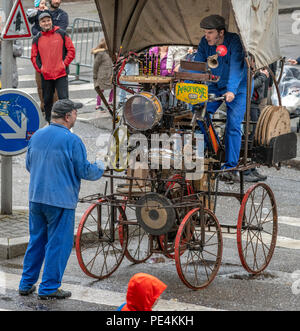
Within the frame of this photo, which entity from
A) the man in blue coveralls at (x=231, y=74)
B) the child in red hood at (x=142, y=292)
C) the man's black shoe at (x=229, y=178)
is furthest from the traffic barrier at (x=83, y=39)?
the child in red hood at (x=142, y=292)

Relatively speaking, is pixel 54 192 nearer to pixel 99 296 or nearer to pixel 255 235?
pixel 99 296

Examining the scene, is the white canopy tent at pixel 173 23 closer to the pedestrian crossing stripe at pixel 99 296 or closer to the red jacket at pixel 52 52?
the pedestrian crossing stripe at pixel 99 296

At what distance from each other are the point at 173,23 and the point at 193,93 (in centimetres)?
228

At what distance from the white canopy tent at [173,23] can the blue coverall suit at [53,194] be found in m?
2.22

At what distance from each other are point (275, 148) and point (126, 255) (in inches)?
75.9

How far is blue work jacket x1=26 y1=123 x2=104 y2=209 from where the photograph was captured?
287 inches

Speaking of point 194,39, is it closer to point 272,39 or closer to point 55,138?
point 272,39

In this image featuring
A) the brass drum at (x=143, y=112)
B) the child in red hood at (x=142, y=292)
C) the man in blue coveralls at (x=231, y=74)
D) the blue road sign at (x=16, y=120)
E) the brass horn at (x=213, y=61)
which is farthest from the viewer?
the blue road sign at (x=16, y=120)

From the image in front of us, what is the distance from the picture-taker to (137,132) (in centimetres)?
794

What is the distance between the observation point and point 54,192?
288 inches

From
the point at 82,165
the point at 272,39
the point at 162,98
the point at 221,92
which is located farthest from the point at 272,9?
the point at 82,165

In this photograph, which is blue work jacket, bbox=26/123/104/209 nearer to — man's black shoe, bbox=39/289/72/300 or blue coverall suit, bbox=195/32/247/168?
man's black shoe, bbox=39/289/72/300

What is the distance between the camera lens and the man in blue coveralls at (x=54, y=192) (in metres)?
7.30

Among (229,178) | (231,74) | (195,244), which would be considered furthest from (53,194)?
(229,178)
